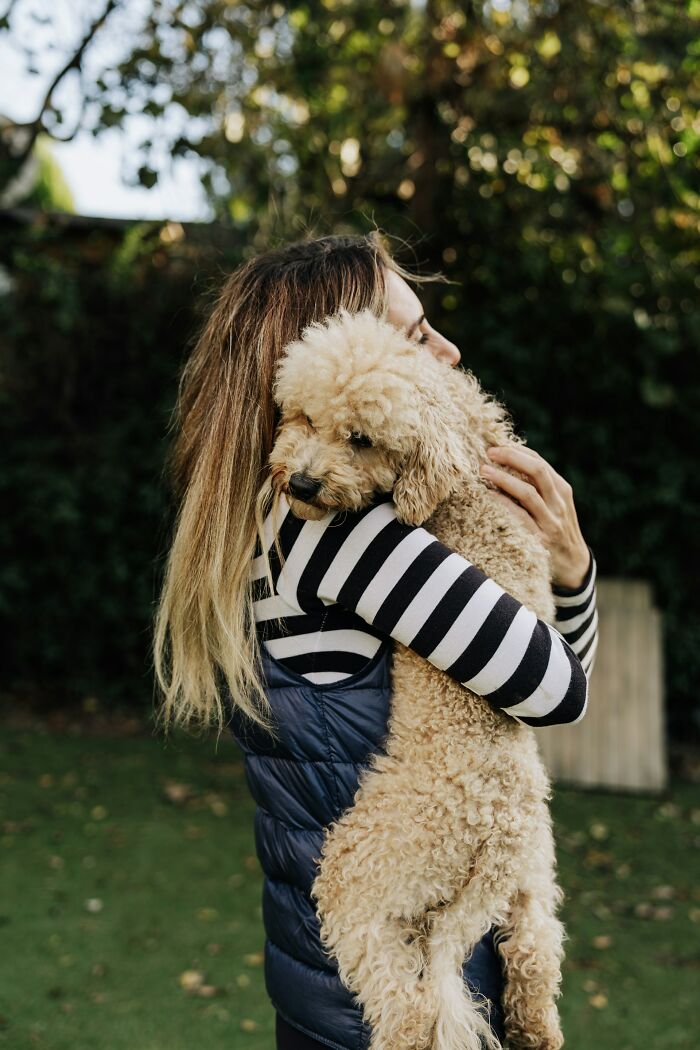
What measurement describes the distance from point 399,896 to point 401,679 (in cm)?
35

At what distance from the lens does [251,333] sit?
185 centimetres

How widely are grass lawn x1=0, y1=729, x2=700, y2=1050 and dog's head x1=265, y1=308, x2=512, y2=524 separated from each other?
293 cm

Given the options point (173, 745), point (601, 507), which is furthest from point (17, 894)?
point (601, 507)

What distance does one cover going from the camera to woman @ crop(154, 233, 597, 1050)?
1.51m

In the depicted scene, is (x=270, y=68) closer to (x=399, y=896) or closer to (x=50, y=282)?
(x=50, y=282)

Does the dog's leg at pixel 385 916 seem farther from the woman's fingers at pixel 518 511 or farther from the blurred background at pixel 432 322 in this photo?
the blurred background at pixel 432 322

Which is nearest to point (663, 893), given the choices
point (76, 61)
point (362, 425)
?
point (362, 425)

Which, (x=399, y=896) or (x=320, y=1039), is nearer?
(x=399, y=896)

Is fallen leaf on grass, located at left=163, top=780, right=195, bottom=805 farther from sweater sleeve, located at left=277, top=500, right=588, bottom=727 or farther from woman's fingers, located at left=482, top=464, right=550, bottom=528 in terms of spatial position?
sweater sleeve, located at left=277, top=500, right=588, bottom=727

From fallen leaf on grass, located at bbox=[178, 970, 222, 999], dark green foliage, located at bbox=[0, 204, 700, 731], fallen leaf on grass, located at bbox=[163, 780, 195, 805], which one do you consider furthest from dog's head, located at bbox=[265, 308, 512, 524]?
fallen leaf on grass, located at bbox=[163, 780, 195, 805]

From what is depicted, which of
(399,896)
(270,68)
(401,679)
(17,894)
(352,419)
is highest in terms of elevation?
(270,68)

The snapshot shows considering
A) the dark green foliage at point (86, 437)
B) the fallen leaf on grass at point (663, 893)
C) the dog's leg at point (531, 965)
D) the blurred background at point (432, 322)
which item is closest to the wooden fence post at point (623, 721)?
the blurred background at point (432, 322)

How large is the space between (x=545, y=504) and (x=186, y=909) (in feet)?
12.1

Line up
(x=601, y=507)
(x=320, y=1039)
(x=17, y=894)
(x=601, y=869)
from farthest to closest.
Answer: (x=601, y=507)
(x=601, y=869)
(x=17, y=894)
(x=320, y=1039)
